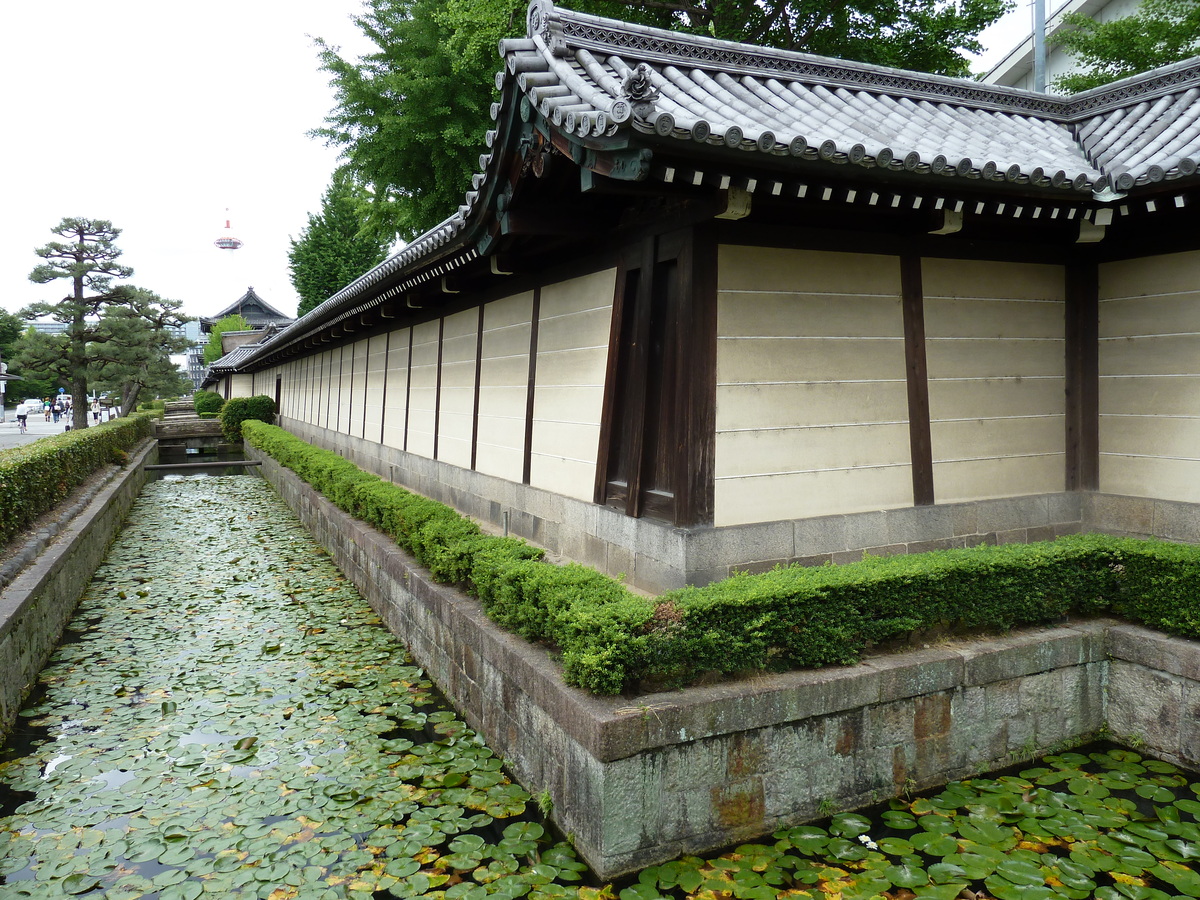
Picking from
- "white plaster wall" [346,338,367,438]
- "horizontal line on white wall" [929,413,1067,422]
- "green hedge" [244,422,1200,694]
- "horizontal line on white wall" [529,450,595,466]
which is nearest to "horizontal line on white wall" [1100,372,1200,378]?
"horizontal line on white wall" [929,413,1067,422]

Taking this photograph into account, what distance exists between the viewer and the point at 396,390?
47.3 ft

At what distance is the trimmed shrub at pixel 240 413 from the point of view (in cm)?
3453

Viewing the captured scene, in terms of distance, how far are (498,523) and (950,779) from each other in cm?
552

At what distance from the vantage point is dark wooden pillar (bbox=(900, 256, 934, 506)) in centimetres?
645

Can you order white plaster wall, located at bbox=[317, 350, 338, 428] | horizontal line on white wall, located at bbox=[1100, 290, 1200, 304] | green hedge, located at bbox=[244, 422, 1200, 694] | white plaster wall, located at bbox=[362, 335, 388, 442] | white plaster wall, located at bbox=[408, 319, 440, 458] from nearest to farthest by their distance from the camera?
green hedge, located at bbox=[244, 422, 1200, 694] → horizontal line on white wall, located at bbox=[1100, 290, 1200, 304] → white plaster wall, located at bbox=[408, 319, 440, 458] → white plaster wall, located at bbox=[362, 335, 388, 442] → white plaster wall, located at bbox=[317, 350, 338, 428]

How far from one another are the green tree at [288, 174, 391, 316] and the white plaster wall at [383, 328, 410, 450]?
37.8 meters

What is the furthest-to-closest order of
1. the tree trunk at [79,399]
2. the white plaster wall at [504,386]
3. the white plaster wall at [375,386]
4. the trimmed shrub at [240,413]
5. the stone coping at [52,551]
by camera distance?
the trimmed shrub at [240,413] < the tree trunk at [79,399] < the white plaster wall at [375,386] < the white plaster wall at [504,386] < the stone coping at [52,551]

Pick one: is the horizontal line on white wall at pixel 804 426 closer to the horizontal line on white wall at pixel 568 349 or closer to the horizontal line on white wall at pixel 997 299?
the horizontal line on white wall at pixel 997 299

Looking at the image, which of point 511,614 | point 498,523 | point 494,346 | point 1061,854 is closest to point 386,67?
point 494,346

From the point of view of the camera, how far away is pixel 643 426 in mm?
6199

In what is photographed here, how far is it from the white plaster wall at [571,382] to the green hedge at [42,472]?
6.00 metres

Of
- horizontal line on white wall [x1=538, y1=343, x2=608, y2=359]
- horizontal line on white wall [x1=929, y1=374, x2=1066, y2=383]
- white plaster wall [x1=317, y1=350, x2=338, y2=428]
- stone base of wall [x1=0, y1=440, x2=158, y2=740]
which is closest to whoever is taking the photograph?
stone base of wall [x1=0, y1=440, x2=158, y2=740]

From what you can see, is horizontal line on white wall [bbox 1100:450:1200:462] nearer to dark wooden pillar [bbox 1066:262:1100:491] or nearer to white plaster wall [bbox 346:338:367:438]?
dark wooden pillar [bbox 1066:262:1100:491]

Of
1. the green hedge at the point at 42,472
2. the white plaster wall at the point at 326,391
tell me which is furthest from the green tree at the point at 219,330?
the green hedge at the point at 42,472
